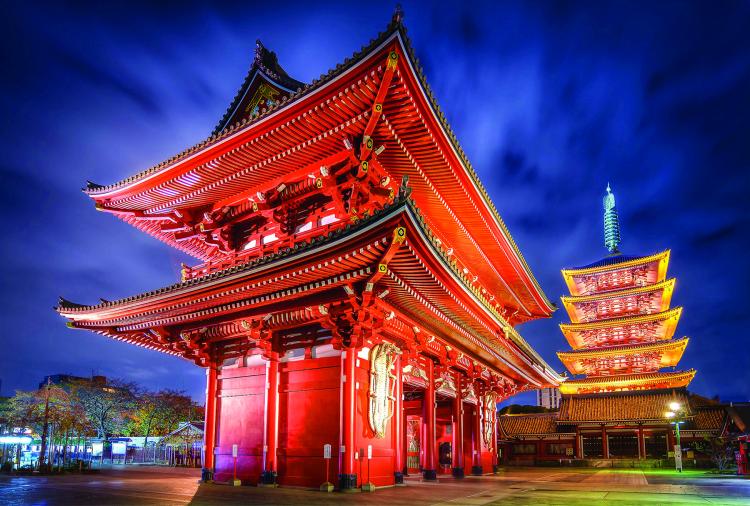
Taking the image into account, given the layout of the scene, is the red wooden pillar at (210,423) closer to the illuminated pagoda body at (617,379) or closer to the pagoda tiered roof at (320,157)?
the pagoda tiered roof at (320,157)

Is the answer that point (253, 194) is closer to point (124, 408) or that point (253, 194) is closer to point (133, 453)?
point (133, 453)

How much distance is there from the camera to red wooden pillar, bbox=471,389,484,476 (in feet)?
93.0

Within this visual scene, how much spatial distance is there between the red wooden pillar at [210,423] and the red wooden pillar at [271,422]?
300cm

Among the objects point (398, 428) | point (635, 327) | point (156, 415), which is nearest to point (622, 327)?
point (635, 327)

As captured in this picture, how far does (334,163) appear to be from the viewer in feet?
58.0

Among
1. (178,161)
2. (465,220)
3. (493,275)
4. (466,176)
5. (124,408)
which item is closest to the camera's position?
(178,161)

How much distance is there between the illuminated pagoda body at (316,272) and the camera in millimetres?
15023

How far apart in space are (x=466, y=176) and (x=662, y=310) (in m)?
42.6

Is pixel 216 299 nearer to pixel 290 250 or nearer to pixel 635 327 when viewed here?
pixel 290 250

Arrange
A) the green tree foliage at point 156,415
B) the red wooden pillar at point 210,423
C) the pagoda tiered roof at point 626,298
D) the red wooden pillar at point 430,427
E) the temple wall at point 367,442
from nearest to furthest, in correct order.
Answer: the temple wall at point 367,442
the red wooden pillar at point 210,423
the red wooden pillar at point 430,427
the pagoda tiered roof at point 626,298
the green tree foliage at point 156,415

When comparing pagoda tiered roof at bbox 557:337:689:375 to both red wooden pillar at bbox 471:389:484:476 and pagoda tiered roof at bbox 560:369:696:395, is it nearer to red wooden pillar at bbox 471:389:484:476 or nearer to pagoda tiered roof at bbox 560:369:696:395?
pagoda tiered roof at bbox 560:369:696:395

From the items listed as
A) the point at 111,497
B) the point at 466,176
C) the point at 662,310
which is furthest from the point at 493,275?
the point at 662,310

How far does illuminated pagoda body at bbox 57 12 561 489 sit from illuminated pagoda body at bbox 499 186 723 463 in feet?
96.9

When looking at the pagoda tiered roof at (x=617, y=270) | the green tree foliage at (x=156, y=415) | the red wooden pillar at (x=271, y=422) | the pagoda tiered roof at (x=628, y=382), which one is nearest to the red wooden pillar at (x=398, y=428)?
the red wooden pillar at (x=271, y=422)
